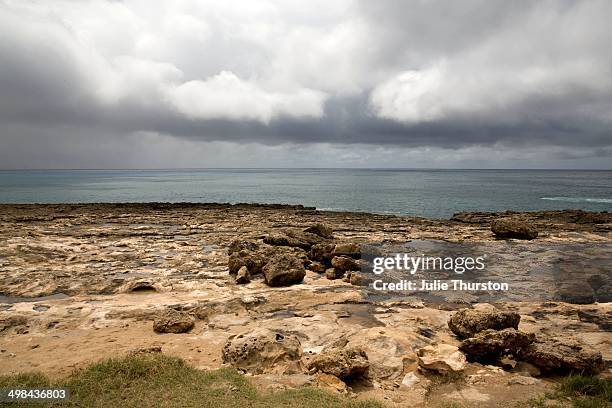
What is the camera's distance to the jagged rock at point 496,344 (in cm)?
1039

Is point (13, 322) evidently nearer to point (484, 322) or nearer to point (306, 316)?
point (306, 316)

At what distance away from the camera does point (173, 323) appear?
1252 centimetres

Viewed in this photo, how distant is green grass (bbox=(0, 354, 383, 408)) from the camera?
808 centimetres

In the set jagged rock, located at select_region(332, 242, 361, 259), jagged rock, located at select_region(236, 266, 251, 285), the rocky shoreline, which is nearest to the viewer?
the rocky shoreline

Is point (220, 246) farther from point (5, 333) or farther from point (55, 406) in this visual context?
point (55, 406)

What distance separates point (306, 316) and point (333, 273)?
5.73 meters

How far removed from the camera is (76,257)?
22641 mm

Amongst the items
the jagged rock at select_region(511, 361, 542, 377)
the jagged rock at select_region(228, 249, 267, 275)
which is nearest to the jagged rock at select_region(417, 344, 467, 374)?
the jagged rock at select_region(511, 361, 542, 377)

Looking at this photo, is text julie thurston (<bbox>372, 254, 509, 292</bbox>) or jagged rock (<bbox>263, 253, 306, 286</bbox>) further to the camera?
text julie thurston (<bbox>372, 254, 509, 292</bbox>)

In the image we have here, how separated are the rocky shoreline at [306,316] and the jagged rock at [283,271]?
68 mm

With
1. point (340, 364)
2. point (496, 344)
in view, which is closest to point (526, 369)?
point (496, 344)

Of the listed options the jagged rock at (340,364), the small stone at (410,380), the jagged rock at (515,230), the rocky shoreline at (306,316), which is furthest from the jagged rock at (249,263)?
the jagged rock at (515,230)

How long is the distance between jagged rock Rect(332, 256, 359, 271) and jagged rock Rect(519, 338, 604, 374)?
10.7 metres

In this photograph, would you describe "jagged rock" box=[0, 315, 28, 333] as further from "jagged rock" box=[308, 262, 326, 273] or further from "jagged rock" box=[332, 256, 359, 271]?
"jagged rock" box=[332, 256, 359, 271]
